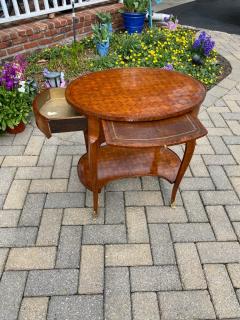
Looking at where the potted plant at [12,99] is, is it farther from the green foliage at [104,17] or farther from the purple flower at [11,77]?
the green foliage at [104,17]

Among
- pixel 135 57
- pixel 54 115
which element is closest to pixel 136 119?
pixel 54 115

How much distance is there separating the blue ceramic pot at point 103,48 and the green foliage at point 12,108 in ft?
6.28

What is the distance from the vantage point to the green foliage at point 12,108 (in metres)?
2.94

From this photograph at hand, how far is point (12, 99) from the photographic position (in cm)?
299

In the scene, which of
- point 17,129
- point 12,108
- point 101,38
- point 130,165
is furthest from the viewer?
point 101,38

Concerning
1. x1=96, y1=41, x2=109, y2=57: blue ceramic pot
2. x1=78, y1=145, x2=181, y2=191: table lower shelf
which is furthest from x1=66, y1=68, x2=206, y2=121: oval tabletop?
x1=96, y1=41, x2=109, y2=57: blue ceramic pot

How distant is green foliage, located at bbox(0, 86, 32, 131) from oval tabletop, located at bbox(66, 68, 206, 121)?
1.06 m

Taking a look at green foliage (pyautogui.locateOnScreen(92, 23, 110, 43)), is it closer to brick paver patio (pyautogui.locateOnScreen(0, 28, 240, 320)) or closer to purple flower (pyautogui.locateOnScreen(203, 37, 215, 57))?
purple flower (pyautogui.locateOnScreen(203, 37, 215, 57))

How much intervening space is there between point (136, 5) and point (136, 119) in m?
4.22

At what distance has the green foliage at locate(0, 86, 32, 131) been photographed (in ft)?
9.64

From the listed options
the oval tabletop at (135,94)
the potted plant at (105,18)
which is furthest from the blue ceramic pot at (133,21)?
the oval tabletop at (135,94)

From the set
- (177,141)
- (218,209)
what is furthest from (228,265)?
(177,141)

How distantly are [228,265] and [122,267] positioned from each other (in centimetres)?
69

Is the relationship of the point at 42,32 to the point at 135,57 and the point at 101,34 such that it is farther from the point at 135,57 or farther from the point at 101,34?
the point at 135,57
